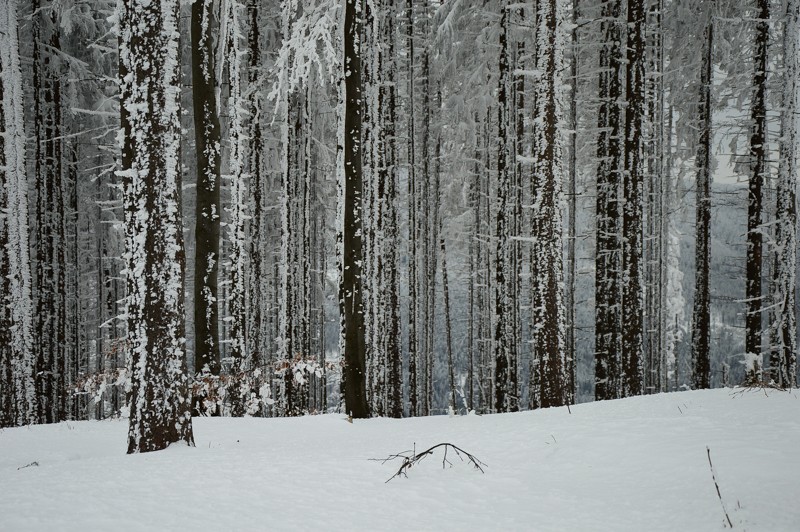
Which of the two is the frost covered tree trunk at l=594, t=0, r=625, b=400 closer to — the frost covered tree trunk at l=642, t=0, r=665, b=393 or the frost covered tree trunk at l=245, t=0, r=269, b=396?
the frost covered tree trunk at l=642, t=0, r=665, b=393

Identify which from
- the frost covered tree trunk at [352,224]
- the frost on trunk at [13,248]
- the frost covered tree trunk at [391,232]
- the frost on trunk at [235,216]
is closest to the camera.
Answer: the frost covered tree trunk at [352,224]

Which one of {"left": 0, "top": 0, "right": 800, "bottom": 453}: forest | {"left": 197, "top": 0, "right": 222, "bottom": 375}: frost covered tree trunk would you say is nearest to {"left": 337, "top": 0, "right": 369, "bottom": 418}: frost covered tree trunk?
{"left": 0, "top": 0, "right": 800, "bottom": 453}: forest

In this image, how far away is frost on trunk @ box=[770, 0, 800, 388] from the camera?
36.7ft

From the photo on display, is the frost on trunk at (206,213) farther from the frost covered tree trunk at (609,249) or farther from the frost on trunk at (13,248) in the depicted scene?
the frost covered tree trunk at (609,249)

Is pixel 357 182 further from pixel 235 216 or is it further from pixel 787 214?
pixel 787 214

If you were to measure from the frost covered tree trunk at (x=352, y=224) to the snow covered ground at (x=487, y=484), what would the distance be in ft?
14.7

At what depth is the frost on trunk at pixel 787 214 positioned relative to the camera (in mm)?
11180

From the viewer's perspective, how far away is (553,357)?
29.4ft

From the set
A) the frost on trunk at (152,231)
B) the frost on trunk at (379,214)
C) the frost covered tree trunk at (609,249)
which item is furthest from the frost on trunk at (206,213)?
the frost covered tree trunk at (609,249)

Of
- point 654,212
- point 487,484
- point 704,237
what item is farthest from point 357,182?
point 654,212

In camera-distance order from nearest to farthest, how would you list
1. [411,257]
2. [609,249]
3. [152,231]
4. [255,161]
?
1. [152,231]
2. [609,249]
3. [255,161]
4. [411,257]

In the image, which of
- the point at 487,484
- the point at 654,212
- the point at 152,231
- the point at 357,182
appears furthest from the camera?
the point at 654,212

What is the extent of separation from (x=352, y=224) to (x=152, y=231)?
4.70 meters

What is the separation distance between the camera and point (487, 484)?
8.71 ft
